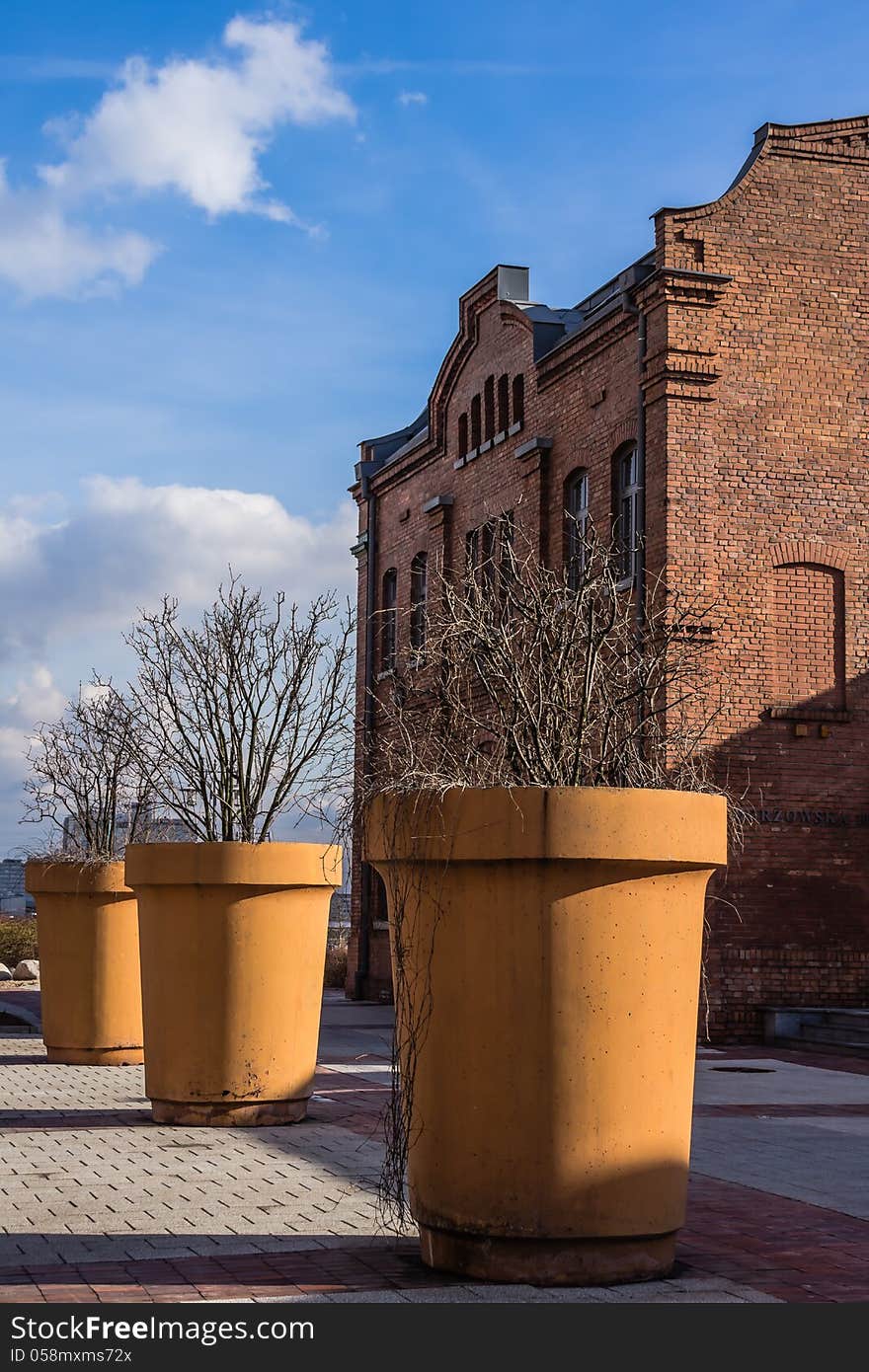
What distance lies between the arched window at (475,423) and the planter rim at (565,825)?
18721mm

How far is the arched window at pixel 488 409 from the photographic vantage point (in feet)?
76.2

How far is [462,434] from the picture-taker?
24.3 meters

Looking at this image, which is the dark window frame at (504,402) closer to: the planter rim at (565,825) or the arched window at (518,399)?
the arched window at (518,399)

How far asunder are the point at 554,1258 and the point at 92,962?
8.49 meters

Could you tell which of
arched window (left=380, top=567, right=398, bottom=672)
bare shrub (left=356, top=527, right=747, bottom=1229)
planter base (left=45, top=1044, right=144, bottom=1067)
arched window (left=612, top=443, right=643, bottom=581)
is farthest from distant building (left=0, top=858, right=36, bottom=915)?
bare shrub (left=356, top=527, right=747, bottom=1229)

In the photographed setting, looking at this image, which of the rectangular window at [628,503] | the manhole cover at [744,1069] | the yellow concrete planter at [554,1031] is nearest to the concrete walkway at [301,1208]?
the yellow concrete planter at [554,1031]

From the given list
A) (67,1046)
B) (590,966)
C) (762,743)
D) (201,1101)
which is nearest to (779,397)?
(762,743)

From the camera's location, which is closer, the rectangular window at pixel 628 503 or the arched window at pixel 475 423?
the rectangular window at pixel 628 503

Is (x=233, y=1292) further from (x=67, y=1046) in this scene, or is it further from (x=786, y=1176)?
(x=67, y=1046)

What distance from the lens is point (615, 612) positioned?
6133 millimetres

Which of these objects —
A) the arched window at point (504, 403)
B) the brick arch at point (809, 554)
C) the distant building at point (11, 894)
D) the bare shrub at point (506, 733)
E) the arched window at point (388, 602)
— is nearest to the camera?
the bare shrub at point (506, 733)

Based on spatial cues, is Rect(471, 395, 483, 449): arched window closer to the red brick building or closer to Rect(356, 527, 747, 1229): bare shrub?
the red brick building

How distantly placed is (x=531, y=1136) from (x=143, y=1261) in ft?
4.77

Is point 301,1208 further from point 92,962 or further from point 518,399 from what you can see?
point 518,399
